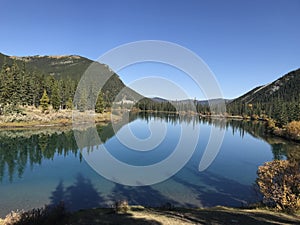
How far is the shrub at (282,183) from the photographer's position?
12.4 metres

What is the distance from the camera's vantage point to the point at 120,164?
95.1 ft

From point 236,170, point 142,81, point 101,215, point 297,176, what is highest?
point 142,81

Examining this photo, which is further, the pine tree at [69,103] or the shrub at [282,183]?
the pine tree at [69,103]

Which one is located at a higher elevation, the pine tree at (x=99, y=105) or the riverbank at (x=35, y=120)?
the pine tree at (x=99, y=105)

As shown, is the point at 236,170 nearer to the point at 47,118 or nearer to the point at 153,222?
the point at 153,222

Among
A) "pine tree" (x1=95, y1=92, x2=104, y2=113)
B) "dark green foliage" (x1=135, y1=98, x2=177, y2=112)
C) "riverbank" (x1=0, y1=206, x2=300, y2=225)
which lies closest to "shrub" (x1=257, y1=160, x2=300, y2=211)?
"riverbank" (x1=0, y1=206, x2=300, y2=225)

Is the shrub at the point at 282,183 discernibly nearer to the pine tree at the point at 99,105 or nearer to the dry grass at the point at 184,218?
the dry grass at the point at 184,218

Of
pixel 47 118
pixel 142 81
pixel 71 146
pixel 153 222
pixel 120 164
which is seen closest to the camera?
pixel 153 222

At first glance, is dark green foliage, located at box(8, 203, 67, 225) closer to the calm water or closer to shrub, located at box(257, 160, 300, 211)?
the calm water

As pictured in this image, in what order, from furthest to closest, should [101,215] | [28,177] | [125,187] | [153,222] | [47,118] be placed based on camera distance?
[47,118]
[28,177]
[125,187]
[101,215]
[153,222]

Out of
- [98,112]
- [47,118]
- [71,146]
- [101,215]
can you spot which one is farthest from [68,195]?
[98,112]

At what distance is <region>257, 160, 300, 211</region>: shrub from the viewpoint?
12352 mm

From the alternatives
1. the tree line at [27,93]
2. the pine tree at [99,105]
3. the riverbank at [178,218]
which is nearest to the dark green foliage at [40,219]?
the riverbank at [178,218]

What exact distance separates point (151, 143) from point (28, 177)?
16966 millimetres
